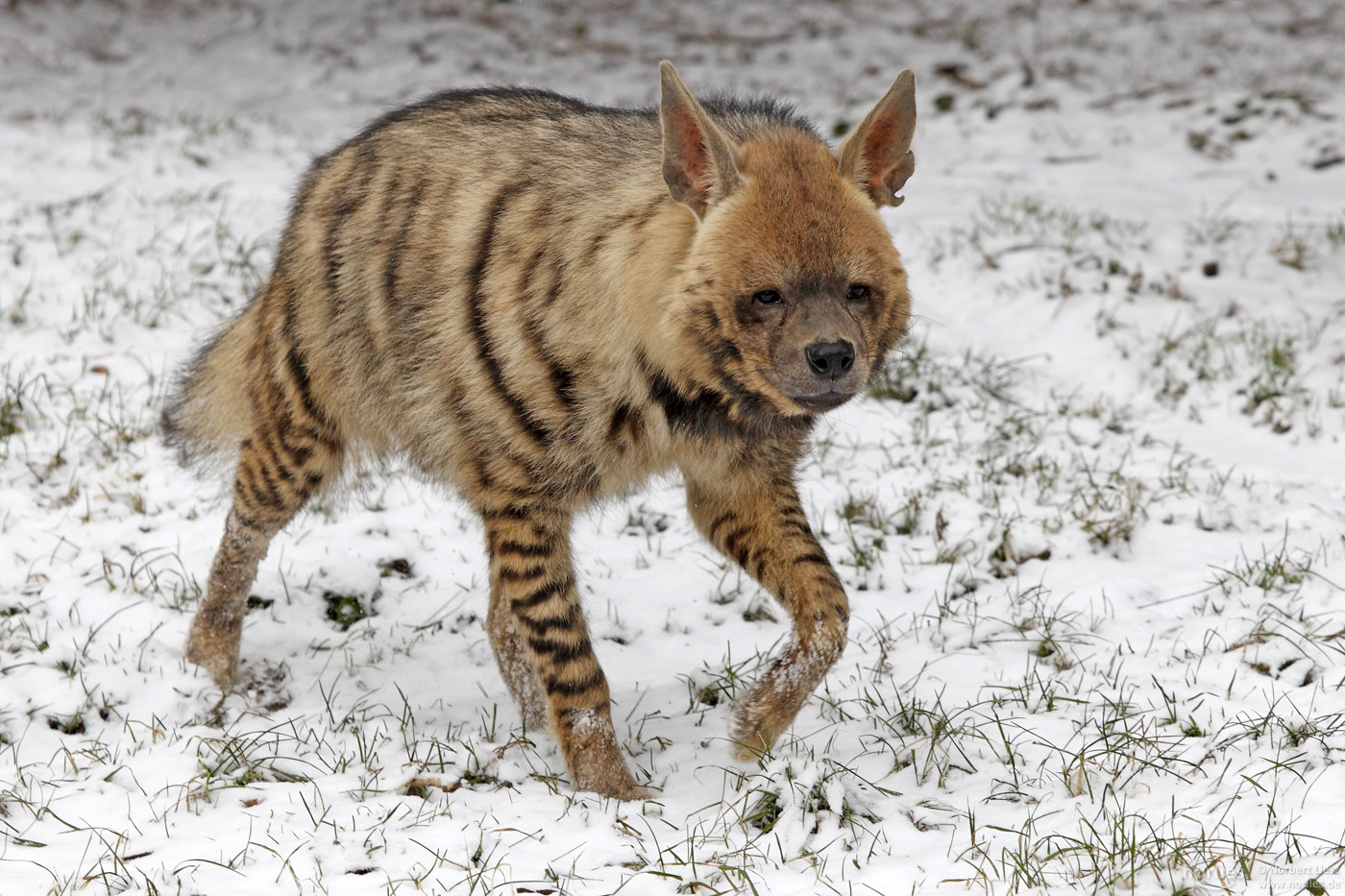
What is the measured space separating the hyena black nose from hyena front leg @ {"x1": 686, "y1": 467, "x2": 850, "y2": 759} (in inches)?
28.0

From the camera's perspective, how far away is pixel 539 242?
3502 mm

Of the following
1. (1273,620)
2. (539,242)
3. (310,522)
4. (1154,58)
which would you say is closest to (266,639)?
(310,522)

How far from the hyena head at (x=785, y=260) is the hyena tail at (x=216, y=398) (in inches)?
74.5

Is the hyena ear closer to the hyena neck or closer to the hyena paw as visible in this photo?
the hyena neck

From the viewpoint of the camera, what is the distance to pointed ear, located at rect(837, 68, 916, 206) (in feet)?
10.5

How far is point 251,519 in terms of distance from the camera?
4.21 metres

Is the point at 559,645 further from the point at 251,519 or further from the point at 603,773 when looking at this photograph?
the point at 251,519

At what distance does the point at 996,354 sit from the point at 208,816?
417cm

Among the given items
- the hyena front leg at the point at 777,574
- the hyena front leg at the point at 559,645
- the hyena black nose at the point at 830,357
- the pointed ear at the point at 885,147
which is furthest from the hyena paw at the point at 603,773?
the pointed ear at the point at 885,147

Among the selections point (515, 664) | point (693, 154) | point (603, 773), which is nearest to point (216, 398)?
point (515, 664)

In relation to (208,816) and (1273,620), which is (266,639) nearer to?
(208,816)

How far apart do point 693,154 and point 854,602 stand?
1.94 meters

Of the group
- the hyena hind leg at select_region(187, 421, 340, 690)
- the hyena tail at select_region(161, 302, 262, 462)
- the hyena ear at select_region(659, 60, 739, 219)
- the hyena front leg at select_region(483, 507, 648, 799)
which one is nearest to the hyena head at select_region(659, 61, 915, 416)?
the hyena ear at select_region(659, 60, 739, 219)

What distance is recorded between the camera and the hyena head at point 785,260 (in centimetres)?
305
